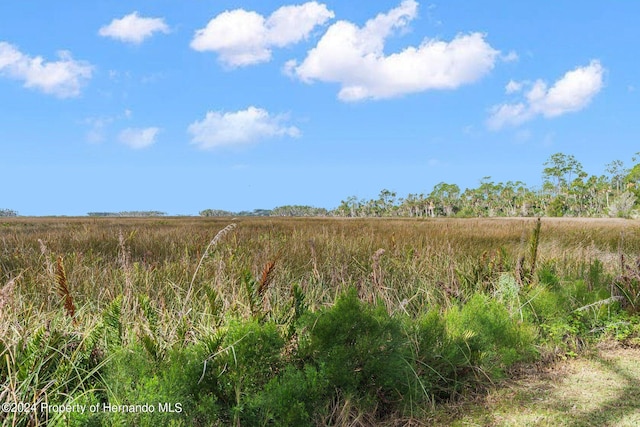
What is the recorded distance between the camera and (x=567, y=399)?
96.9 inches

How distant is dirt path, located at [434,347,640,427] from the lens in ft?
7.27

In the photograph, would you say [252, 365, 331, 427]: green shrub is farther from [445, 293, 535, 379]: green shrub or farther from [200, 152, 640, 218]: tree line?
[200, 152, 640, 218]: tree line

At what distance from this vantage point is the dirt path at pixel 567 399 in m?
2.22

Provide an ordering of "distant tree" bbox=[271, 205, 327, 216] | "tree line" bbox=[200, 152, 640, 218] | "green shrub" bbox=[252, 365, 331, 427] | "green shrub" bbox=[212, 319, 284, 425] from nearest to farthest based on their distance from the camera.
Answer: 1. "green shrub" bbox=[252, 365, 331, 427]
2. "green shrub" bbox=[212, 319, 284, 425]
3. "tree line" bbox=[200, 152, 640, 218]
4. "distant tree" bbox=[271, 205, 327, 216]

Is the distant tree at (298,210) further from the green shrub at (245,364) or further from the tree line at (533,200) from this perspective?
the green shrub at (245,364)

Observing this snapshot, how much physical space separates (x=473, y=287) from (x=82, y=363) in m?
4.08

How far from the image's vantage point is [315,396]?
198 cm

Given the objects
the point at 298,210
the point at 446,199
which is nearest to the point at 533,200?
the point at 446,199

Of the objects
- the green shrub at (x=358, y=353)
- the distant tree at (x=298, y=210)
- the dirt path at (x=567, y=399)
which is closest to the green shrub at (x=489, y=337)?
the dirt path at (x=567, y=399)

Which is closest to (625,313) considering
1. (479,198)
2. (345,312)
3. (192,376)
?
(345,312)

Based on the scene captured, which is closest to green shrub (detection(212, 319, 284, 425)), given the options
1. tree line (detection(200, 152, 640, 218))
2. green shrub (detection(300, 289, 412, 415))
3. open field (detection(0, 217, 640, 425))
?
open field (detection(0, 217, 640, 425))

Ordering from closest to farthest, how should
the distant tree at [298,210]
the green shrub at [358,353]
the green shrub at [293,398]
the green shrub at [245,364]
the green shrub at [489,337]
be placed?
the green shrub at [293,398] < the green shrub at [245,364] < the green shrub at [358,353] < the green shrub at [489,337] < the distant tree at [298,210]

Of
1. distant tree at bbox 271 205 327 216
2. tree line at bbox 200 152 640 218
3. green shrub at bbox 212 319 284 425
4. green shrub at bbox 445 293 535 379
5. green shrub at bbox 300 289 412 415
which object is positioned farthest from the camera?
distant tree at bbox 271 205 327 216

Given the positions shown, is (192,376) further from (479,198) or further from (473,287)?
(479,198)
